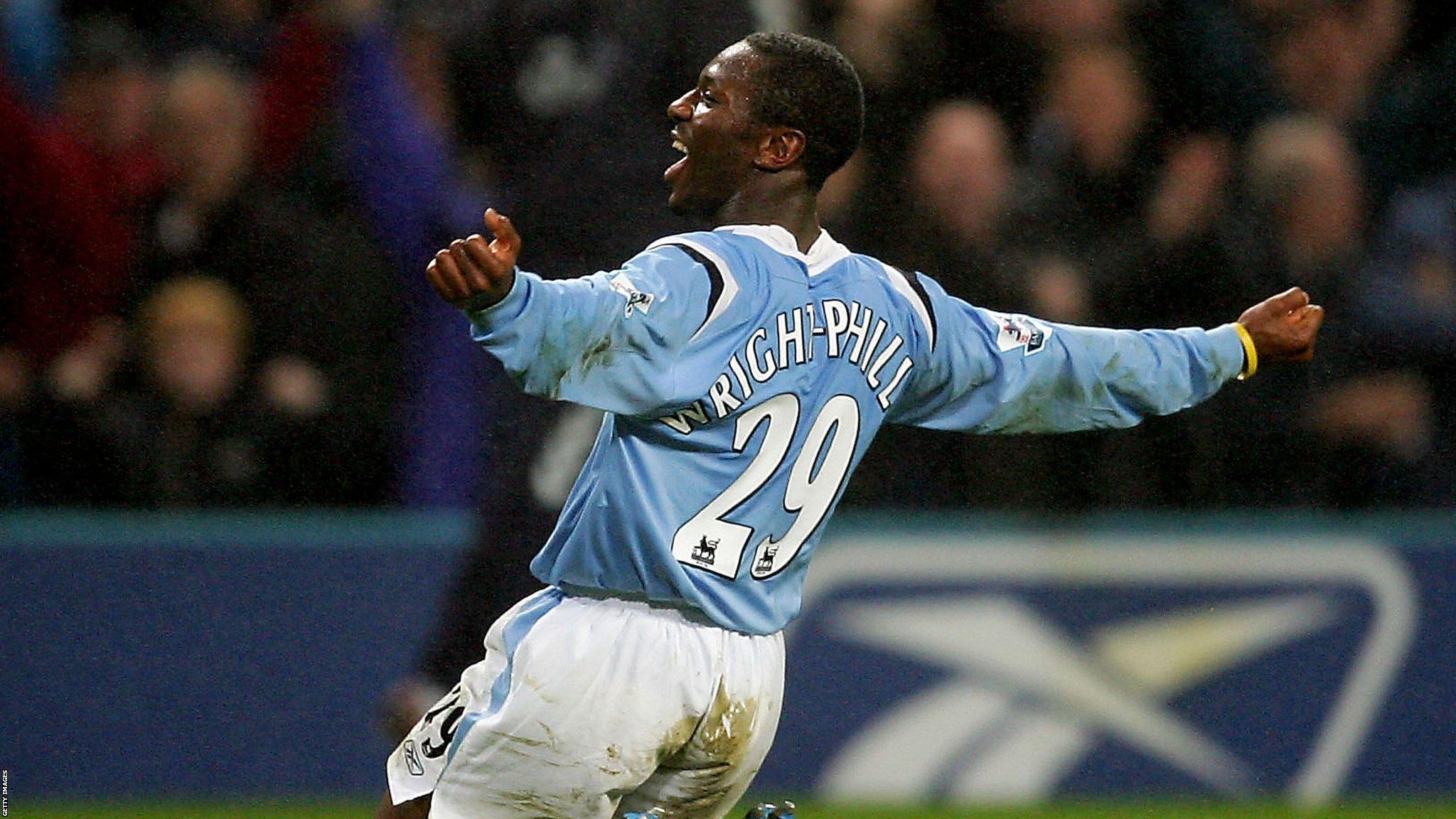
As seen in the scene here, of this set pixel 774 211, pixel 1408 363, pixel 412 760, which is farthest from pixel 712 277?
pixel 1408 363

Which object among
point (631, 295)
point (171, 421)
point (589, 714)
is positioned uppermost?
point (631, 295)

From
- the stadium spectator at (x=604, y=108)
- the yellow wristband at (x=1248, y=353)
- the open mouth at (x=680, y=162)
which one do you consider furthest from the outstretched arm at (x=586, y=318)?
the stadium spectator at (x=604, y=108)

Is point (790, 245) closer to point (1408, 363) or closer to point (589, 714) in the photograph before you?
point (589, 714)

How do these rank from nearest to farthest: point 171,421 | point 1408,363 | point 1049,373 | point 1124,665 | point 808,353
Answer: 1. point 808,353
2. point 1049,373
3. point 171,421
4. point 1124,665
5. point 1408,363

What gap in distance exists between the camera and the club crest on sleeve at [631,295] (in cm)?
305

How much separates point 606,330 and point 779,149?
1.80 feet

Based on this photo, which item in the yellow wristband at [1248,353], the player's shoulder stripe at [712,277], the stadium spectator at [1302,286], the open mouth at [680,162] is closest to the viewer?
the player's shoulder stripe at [712,277]

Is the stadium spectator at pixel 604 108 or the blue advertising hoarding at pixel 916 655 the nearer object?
the stadium spectator at pixel 604 108

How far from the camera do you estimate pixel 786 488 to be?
334 cm

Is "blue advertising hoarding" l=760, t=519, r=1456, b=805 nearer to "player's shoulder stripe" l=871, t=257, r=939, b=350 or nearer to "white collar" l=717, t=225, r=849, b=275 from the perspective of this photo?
"player's shoulder stripe" l=871, t=257, r=939, b=350

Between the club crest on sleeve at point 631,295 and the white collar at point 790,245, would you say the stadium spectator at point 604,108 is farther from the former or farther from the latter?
the club crest on sleeve at point 631,295

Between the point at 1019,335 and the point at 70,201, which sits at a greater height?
the point at 1019,335

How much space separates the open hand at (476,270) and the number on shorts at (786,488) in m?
0.54

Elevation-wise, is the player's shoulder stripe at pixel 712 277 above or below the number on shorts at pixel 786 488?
above
